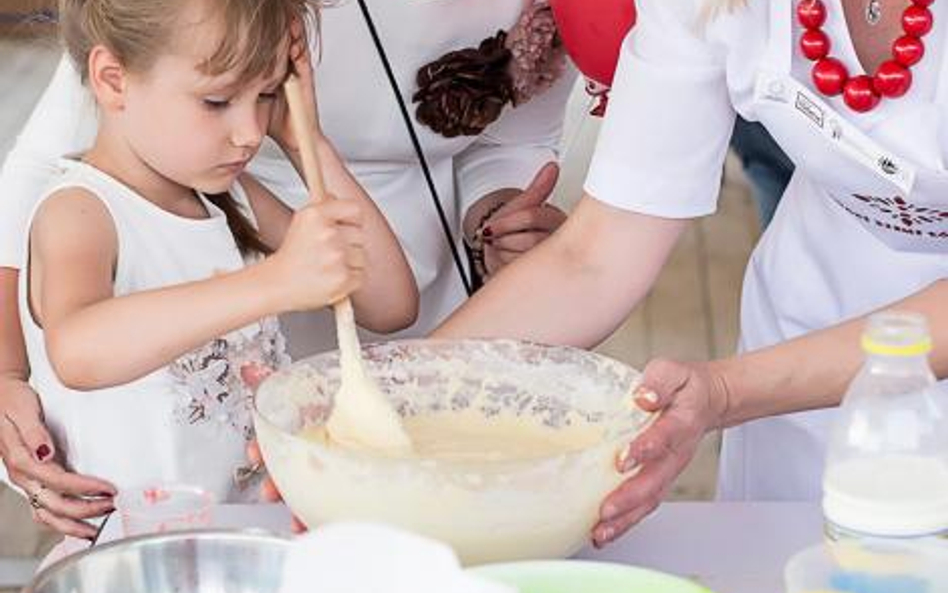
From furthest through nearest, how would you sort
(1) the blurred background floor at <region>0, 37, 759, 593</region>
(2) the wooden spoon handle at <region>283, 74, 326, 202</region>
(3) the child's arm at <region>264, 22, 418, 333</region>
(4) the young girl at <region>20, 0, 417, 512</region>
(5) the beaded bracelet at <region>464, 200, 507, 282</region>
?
(1) the blurred background floor at <region>0, 37, 759, 593</region> < (5) the beaded bracelet at <region>464, 200, 507, 282</region> < (3) the child's arm at <region>264, 22, 418, 333</region> < (4) the young girl at <region>20, 0, 417, 512</region> < (2) the wooden spoon handle at <region>283, 74, 326, 202</region>

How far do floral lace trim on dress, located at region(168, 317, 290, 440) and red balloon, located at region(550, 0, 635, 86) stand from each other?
0.45m

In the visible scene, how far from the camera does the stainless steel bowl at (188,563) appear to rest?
4.32 feet

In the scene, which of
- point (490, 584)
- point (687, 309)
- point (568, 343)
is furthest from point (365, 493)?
point (687, 309)

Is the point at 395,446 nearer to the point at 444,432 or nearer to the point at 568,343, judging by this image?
the point at 444,432

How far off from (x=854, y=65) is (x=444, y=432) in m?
0.50

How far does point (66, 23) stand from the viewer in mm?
1955

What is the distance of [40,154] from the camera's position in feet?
6.88

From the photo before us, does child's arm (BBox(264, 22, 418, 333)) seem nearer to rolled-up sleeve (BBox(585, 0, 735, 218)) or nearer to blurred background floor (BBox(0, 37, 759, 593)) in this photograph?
rolled-up sleeve (BBox(585, 0, 735, 218))

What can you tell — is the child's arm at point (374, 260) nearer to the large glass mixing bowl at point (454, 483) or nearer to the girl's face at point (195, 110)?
the girl's face at point (195, 110)

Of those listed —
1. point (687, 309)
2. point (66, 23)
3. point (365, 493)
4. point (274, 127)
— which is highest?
point (66, 23)

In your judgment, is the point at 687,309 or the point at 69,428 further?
the point at 687,309

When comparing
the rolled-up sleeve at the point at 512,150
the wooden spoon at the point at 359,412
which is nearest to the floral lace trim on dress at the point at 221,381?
the wooden spoon at the point at 359,412

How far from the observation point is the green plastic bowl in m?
1.26

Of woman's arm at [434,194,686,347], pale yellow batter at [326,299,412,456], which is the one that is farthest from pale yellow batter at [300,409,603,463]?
woman's arm at [434,194,686,347]
